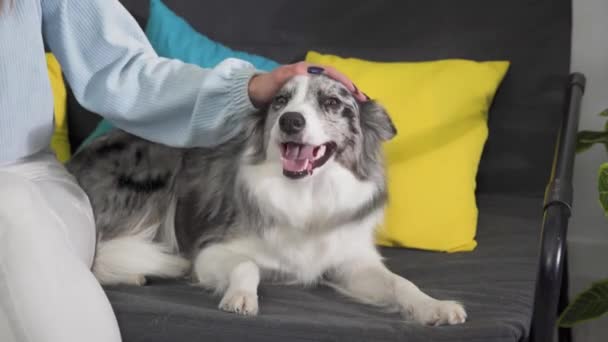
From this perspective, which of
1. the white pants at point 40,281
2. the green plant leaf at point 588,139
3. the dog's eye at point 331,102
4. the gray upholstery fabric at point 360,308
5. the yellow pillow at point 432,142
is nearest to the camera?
the white pants at point 40,281

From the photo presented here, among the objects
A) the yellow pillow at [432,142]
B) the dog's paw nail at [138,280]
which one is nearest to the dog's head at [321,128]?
the yellow pillow at [432,142]

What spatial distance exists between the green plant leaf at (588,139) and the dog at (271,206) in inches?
23.4

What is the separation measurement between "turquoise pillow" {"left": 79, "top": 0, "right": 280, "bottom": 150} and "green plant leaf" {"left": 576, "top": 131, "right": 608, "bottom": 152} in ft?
2.75

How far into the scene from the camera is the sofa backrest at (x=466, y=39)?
7.03 feet

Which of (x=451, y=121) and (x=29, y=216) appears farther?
(x=451, y=121)

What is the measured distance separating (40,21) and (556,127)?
4.38 feet

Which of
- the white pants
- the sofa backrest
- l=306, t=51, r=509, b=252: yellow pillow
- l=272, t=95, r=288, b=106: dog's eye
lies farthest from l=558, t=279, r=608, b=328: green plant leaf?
the white pants

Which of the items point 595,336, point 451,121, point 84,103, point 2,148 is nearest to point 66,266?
point 2,148

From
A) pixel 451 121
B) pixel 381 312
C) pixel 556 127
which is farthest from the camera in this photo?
pixel 556 127

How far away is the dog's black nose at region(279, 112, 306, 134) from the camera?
63.4 inches

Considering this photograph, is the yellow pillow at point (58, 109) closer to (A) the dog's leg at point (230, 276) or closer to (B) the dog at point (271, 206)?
(B) the dog at point (271, 206)

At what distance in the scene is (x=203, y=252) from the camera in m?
1.79

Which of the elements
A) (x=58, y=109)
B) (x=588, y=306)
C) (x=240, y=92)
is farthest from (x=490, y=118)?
(x=58, y=109)

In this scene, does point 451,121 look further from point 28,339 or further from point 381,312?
point 28,339
